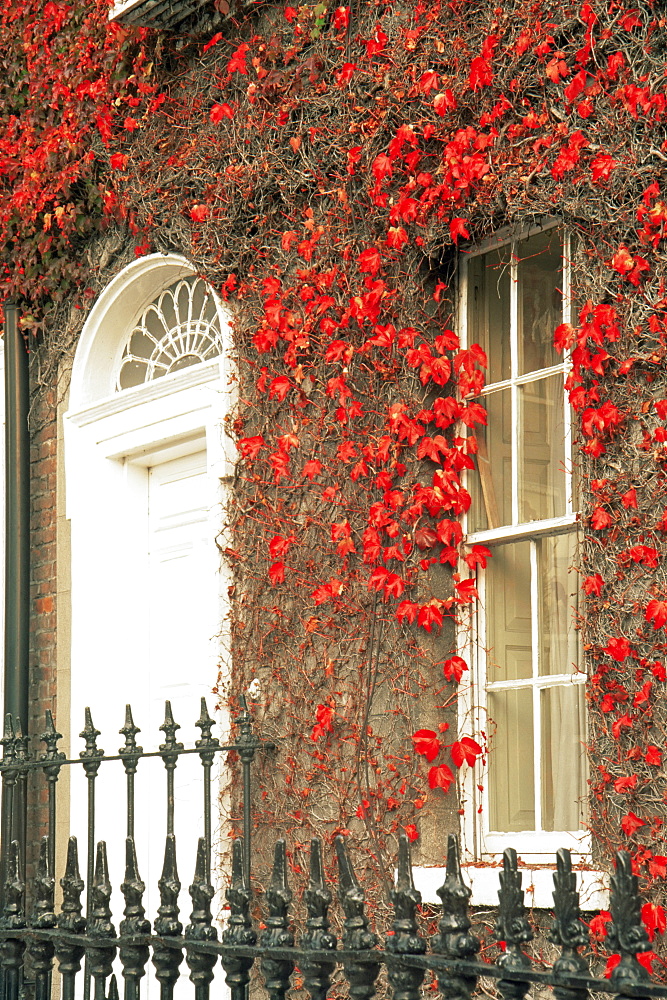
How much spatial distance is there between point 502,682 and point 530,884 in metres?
0.82

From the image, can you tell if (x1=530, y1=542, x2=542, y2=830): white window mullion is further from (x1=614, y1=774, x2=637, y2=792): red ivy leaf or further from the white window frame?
(x1=614, y1=774, x2=637, y2=792): red ivy leaf

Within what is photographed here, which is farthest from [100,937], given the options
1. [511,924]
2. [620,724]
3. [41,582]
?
[41,582]

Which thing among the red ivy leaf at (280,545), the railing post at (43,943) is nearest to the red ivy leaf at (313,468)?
the red ivy leaf at (280,545)

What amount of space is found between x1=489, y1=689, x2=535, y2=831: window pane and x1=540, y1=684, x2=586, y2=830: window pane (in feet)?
0.24

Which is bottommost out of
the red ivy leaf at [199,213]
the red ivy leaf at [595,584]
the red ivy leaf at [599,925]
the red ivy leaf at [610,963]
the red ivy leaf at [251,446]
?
the red ivy leaf at [610,963]

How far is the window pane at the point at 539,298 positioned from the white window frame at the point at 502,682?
0.03 metres

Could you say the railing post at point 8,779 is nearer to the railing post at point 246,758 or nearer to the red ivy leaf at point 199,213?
the railing post at point 246,758

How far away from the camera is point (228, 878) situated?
18.5ft

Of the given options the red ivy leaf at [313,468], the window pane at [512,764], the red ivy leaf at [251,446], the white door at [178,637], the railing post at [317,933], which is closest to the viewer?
the railing post at [317,933]

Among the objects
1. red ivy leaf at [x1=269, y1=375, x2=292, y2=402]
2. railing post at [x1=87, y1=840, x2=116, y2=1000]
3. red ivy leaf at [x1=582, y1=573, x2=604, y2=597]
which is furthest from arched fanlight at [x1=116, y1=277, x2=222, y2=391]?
railing post at [x1=87, y1=840, x2=116, y2=1000]

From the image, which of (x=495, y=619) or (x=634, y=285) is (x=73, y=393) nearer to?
(x=495, y=619)

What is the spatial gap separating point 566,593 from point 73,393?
3.53m

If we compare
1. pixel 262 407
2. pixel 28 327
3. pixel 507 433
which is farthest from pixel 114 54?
pixel 507 433

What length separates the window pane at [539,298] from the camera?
16.6ft
